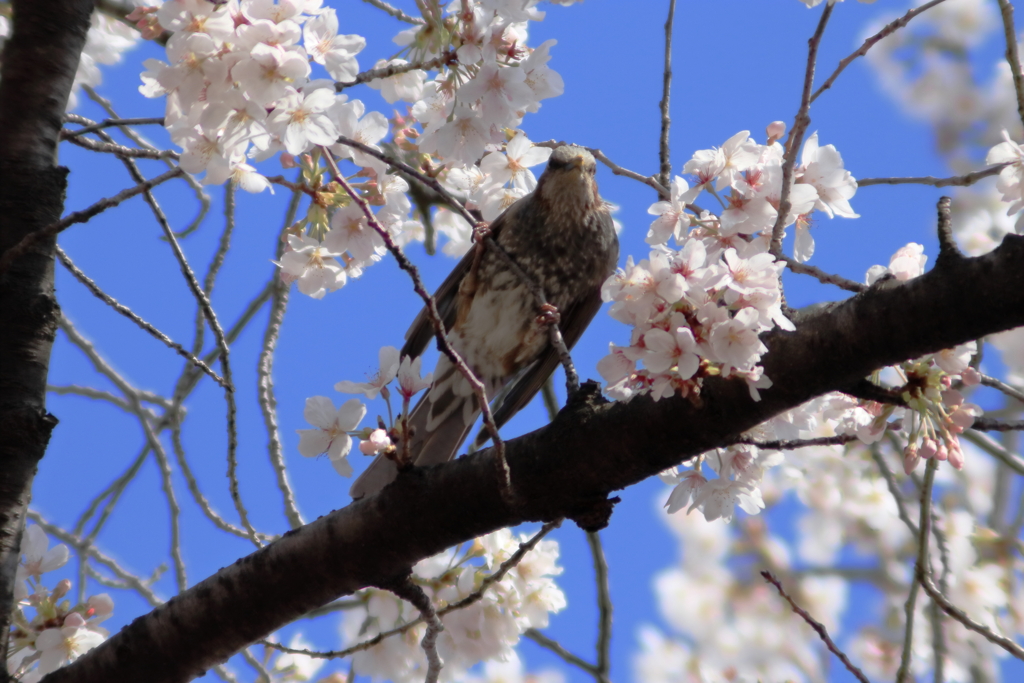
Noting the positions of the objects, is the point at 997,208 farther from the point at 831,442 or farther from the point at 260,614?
the point at 260,614

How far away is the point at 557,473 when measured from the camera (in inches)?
56.3

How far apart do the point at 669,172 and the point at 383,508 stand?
0.93 metres

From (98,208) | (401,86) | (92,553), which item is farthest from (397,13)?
(92,553)

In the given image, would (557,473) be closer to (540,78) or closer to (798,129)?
(798,129)

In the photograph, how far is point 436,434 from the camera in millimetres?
3096

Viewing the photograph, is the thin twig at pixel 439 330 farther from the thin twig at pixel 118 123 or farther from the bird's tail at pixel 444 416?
the bird's tail at pixel 444 416

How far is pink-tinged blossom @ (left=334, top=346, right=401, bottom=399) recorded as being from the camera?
1.58 meters

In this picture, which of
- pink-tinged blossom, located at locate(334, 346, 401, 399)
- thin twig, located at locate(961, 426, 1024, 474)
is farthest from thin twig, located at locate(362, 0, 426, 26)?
thin twig, located at locate(961, 426, 1024, 474)

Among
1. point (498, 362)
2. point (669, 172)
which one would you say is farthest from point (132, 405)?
point (669, 172)

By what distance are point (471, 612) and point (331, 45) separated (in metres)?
1.35

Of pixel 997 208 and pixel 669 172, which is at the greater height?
pixel 997 208

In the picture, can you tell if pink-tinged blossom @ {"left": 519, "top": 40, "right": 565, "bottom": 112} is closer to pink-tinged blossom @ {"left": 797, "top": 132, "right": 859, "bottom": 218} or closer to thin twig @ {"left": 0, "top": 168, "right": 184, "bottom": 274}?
pink-tinged blossom @ {"left": 797, "top": 132, "right": 859, "bottom": 218}

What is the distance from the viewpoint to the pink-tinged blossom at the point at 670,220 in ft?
5.19

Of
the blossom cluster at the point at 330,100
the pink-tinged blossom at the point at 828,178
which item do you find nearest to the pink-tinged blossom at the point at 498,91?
the blossom cluster at the point at 330,100
